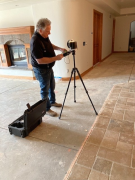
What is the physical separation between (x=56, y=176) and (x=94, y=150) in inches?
19.0

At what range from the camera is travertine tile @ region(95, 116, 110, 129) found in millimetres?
1929

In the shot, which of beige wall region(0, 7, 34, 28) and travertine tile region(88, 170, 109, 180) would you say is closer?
travertine tile region(88, 170, 109, 180)

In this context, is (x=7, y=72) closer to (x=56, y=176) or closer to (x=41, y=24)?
(x=41, y=24)

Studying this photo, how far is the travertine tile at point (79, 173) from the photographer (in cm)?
125

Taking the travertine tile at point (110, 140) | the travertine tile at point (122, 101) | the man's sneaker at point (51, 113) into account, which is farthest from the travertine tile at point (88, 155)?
the travertine tile at point (122, 101)

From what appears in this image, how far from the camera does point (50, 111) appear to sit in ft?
7.54

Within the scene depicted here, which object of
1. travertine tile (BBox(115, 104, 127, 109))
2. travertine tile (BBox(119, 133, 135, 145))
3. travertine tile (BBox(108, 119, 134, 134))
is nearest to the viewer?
travertine tile (BBox(119, 133, 135, 145))

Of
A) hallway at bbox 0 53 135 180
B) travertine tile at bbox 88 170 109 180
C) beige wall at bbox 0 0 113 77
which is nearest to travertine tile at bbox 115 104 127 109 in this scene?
hallway at bbox 0 53 135 180

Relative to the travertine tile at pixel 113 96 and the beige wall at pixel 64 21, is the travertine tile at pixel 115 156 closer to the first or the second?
the travertine tile at pixel 113 96

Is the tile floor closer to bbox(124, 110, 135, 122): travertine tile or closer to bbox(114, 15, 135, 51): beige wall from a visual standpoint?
bbox(124, 110, 135, 122): travertine tile

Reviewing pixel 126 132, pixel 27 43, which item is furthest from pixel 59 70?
pixel 126 132

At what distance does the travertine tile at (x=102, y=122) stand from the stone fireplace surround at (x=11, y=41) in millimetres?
2846

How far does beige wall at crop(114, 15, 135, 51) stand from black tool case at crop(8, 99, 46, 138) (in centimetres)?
833

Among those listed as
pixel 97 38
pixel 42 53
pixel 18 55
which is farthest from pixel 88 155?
pixel 97 38
